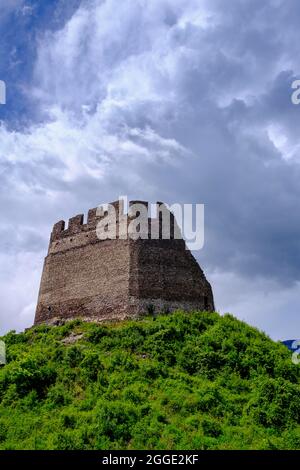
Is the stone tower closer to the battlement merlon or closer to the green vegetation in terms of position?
the battlement merlon

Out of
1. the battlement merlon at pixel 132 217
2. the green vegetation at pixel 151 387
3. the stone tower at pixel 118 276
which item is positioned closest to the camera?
the green vegetation at pixel 151 387

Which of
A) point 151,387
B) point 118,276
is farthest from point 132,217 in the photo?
point 151,387

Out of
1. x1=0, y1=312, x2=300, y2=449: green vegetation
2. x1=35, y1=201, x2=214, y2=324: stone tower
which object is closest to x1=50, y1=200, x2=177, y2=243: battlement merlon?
x1=35, y1=201, x2=214, y2=324: stone tower

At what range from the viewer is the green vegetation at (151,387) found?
1418cm

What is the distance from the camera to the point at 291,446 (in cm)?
1412

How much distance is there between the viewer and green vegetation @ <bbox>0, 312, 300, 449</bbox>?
1418 centimetres

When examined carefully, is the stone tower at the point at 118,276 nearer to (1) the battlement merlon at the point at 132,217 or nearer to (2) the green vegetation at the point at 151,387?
(1) the battlement merlon at the point at 132,217

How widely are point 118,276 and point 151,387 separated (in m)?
8.04

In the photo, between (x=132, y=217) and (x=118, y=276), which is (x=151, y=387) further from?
(x=132, y=217)

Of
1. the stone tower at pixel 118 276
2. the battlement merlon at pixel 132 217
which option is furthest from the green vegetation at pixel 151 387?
the battlement merlon at pixel 132 217

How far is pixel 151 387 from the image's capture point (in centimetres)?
1720

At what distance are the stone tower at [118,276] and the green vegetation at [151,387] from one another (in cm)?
128

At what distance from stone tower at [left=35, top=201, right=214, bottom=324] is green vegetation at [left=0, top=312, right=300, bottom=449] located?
1278 mm
